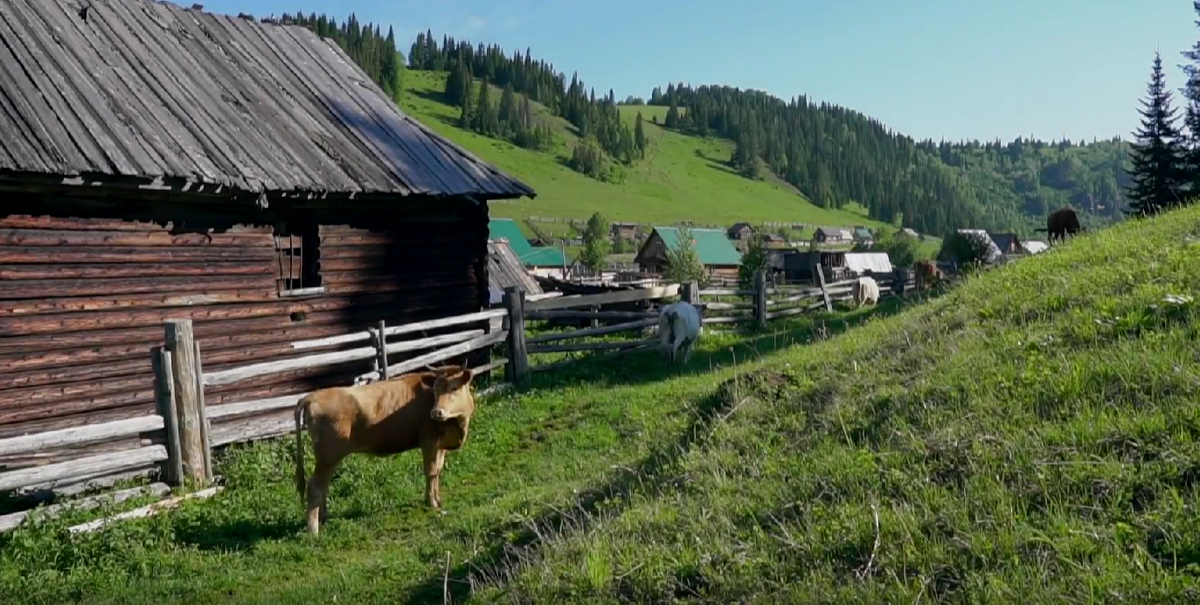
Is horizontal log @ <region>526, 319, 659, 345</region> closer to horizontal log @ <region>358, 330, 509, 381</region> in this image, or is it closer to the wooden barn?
horizontal log @ <region>358, 330, 509, 381</region>

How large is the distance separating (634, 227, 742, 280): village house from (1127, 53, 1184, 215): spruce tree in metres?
36.8

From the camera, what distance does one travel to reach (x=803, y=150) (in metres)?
188

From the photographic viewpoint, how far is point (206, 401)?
11109mm

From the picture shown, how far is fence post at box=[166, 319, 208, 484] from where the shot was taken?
8.46m

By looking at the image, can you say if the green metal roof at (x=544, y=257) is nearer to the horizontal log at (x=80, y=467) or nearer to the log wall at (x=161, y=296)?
the log wall at (x=161, y=296)

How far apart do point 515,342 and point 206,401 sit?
4764mm

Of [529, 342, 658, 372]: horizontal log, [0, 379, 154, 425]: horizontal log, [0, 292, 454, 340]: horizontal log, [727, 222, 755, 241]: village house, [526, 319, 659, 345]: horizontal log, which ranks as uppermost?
[727, 222, 755, 241]: village house

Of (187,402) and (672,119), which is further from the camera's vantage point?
(672,119)

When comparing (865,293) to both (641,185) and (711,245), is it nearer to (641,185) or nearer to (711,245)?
(711,245)

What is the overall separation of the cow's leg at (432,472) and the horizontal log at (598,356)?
6.30 meters

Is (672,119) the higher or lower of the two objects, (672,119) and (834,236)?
the higher

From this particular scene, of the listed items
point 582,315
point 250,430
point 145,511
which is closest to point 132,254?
point 250,430

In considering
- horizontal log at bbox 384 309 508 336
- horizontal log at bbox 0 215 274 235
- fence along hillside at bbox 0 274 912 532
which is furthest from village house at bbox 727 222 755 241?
horizontal log at bbox 0 215 274 235

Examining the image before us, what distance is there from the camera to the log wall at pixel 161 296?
9531 mm
